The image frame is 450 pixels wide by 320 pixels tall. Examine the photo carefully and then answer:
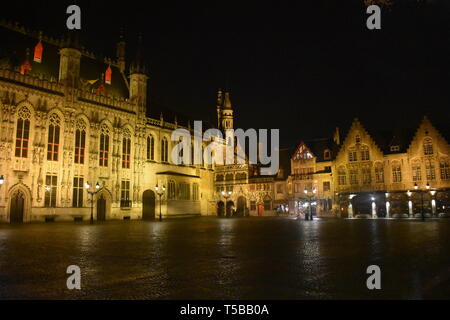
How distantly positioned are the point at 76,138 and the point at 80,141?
1.93ft

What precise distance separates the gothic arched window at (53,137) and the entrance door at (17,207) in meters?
5.04

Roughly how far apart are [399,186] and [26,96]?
48.3 meters

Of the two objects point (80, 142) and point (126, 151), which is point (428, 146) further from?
point (80, 142)

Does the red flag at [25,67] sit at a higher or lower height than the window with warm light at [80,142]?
higher

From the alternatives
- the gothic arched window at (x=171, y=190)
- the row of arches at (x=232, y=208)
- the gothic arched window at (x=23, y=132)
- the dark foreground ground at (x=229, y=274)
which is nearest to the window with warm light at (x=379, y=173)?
the row of arches at (x=232, y=208)

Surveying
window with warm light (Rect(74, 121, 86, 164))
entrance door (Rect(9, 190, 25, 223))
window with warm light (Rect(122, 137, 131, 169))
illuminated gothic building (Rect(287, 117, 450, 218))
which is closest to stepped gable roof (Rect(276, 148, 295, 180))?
illuminated gothic building (Rect(287, 117, 450, 218))

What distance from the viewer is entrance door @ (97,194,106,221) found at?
150ft

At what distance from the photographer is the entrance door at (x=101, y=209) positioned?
150 feet

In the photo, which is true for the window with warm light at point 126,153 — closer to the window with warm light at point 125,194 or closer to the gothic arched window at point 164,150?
the window with warm light at point 125,194

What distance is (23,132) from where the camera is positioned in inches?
1537

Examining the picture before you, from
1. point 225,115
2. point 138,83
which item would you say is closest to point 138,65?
point 138,83

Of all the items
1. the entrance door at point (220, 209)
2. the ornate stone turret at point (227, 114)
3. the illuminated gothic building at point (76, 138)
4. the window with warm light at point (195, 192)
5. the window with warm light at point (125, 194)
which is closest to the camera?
the illuminated gothic building at point (76, 138)

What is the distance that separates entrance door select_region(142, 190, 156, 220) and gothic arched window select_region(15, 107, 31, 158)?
698 inches
